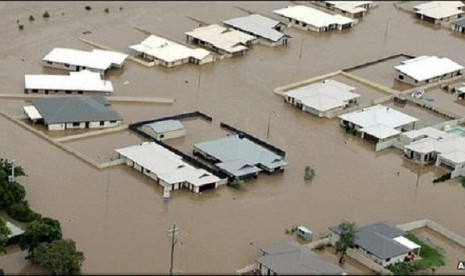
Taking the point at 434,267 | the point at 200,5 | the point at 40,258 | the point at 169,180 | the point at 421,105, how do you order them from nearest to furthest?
1. the point at 40,258
2. the point at 434,267
3. the point at 169,180
4. the point at 421,105
5. the point at 200,5

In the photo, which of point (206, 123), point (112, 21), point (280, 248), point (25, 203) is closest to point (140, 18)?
point (112, 21)

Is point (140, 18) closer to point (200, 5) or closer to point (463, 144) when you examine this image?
point (200, 5)

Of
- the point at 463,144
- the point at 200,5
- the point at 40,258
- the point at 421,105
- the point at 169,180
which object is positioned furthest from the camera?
the point at 200,5

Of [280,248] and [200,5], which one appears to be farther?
[200,5]

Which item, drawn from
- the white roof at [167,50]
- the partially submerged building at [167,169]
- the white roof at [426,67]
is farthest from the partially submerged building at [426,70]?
the partially submerged building at [167,169]

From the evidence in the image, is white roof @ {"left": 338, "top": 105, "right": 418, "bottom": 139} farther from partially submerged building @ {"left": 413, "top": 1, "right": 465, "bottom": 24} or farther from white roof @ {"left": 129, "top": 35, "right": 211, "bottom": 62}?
partially submerged building @ {"left": 413, "top": 1, "right": 465, "bottom": 24}

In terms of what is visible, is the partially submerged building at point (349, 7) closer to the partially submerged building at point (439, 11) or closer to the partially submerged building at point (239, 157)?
the partially submerged building at point (439, 11)
